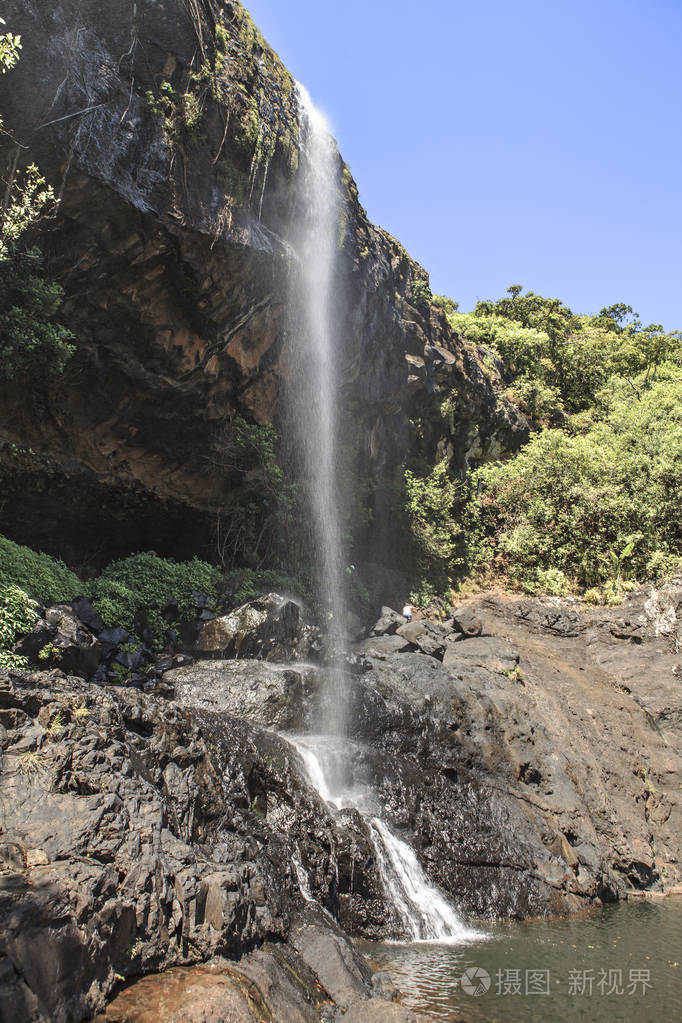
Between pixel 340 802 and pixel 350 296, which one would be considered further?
pixel 350 296

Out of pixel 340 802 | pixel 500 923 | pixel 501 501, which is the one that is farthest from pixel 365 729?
pixel 501 501

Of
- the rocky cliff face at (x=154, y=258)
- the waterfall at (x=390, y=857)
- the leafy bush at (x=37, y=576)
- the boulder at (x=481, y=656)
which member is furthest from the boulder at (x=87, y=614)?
the boulder at (x=481, y=656)

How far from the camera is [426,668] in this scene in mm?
11156

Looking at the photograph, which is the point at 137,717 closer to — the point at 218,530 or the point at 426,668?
the point at 426,668

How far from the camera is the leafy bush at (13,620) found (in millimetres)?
7679

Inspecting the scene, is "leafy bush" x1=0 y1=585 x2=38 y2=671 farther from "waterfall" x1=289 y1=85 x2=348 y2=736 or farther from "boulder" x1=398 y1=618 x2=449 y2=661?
"boulder" x1=398 y1=618 x2=449 y2=661

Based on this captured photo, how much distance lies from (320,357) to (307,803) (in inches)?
427

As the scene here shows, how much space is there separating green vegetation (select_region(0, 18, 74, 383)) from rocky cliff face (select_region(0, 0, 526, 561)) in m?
0.35

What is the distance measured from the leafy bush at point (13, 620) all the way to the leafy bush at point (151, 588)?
2223 mm

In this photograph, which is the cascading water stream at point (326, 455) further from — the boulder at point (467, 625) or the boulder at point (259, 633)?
the boulder at point (467, 625)

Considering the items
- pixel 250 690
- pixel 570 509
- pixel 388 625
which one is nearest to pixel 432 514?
pixel 570 509

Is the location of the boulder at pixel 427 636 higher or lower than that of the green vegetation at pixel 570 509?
lower

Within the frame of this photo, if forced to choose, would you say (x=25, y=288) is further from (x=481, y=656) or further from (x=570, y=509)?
(x=570, y=509)

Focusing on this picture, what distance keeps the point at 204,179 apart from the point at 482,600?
12305mm
